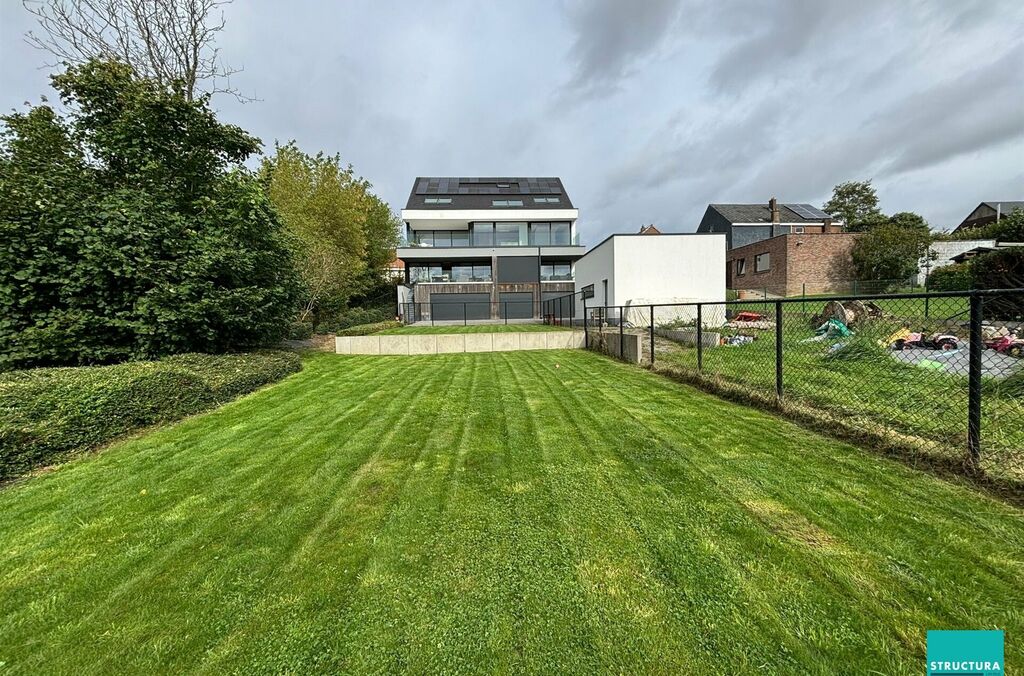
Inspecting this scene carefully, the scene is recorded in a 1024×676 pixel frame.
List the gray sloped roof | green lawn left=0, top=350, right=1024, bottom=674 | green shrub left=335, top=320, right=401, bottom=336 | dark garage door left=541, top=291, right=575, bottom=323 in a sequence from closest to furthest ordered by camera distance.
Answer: green lawn left=0, top=350, right=1024, bottom=674, green shrub left=335, top=320, right=401, bottom=336, dark garage door left=541, top=291, right=575, bottom=323, the gray sloped roof

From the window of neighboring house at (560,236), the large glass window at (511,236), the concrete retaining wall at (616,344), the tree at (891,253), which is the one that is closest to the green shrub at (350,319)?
the large glass window at (511,236)

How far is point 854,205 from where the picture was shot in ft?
141

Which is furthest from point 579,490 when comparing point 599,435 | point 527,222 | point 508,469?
point 527,222

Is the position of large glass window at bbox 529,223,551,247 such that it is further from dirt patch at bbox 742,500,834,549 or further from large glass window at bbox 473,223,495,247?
dirt patch at bbox 742,500,834,549

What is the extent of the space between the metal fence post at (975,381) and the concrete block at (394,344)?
13025 mm

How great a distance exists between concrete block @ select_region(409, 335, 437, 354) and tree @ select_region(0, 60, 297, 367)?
4644 mm

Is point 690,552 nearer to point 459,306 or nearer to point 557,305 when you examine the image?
point 557,305

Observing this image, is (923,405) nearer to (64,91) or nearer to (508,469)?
(508,469)

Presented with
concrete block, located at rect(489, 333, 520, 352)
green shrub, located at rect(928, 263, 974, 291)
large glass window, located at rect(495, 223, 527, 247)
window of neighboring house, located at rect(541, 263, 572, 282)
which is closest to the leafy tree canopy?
concrete block, located at rect(489, 333, 520, 352)

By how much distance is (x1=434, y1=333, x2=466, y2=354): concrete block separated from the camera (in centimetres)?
1405

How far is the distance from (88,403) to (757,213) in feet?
A: 149

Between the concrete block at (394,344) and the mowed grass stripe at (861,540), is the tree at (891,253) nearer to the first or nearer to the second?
the concrete block at (394,344)

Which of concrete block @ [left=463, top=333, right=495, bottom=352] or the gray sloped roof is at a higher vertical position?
the gray sloped roof

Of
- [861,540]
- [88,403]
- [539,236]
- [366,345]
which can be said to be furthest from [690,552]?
[539,236]
